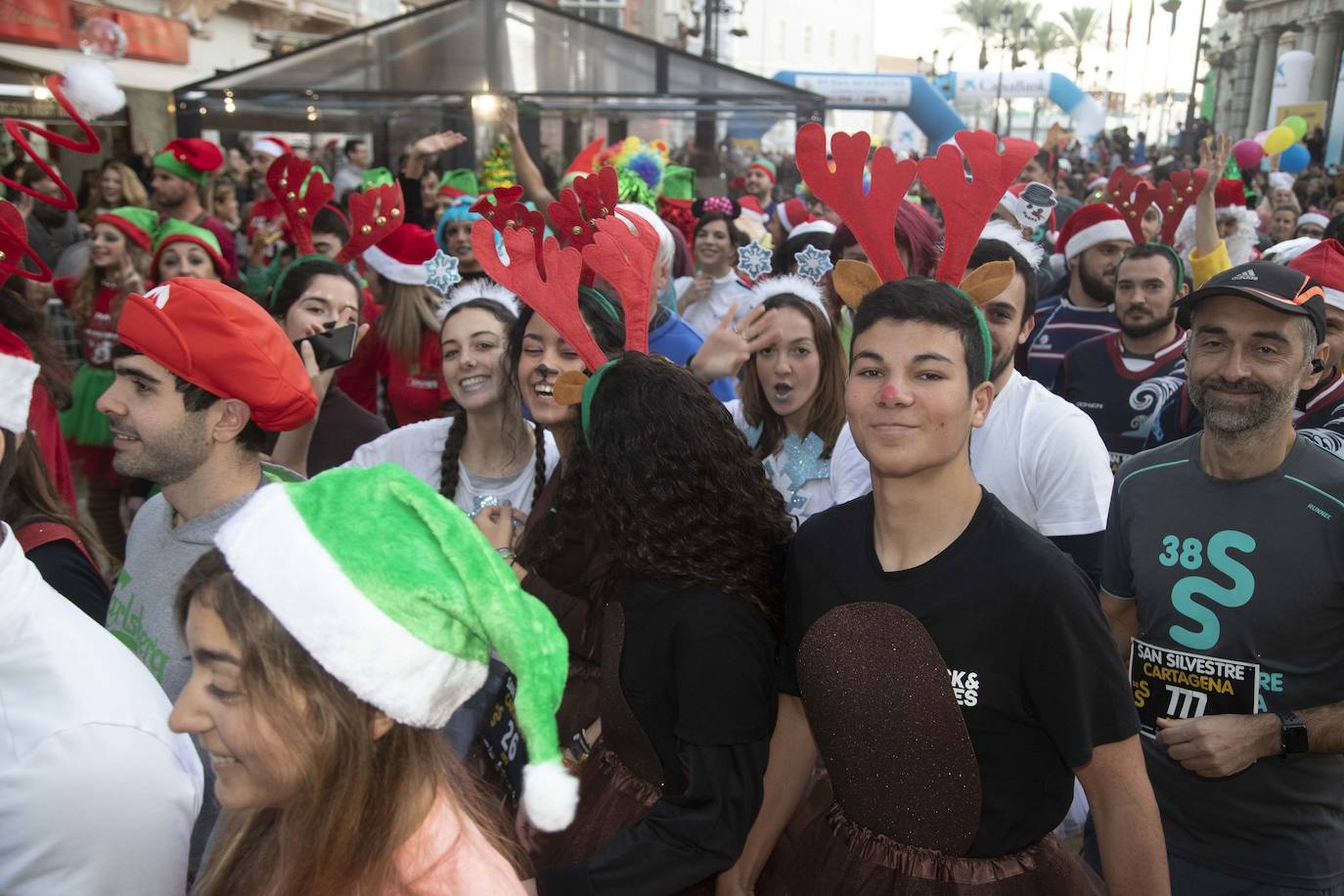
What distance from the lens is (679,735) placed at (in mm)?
1978

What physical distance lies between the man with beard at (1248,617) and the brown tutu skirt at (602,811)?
1.14 m

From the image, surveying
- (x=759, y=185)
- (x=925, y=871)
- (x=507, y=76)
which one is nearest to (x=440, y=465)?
(x=925, y=871)

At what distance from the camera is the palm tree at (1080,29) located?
6306 centimetres

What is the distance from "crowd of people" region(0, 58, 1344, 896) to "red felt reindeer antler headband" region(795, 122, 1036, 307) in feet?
0.04

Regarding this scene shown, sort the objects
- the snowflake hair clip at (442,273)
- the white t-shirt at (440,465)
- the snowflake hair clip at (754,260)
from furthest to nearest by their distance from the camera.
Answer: the snowflake hair clip at (754,260), the snowflake hair clip at (442,273), the white t-shirt at (440,465)

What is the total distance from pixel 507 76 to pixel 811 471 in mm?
9858

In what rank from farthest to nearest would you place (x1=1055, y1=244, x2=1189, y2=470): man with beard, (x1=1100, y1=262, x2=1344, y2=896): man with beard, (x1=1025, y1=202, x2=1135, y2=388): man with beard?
(x1=1025, y1=202, x2=1135, y2=388): man with beard
(x1=1055, y1=244, x2=1189, y2=470): man with beard
(x1=1100, y1=262, x2=1344, y2=896): man with beard

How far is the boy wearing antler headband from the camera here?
182 cm

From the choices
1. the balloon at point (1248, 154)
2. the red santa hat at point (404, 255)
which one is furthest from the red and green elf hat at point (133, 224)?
the balloon at point (1248, 154)

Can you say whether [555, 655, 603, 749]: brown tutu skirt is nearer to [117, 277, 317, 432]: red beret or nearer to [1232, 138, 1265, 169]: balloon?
[117, 277, 317, 432]: red beret

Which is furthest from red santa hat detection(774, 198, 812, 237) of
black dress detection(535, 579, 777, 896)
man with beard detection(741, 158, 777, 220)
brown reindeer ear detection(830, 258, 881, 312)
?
black dress detection(535, 579, 777, 896)

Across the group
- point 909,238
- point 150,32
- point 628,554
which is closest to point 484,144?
point 909,238

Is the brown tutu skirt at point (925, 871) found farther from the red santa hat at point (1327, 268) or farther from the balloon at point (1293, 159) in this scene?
the balloon at point (1293, 159)

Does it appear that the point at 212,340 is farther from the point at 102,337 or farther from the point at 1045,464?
the point at 102,337
